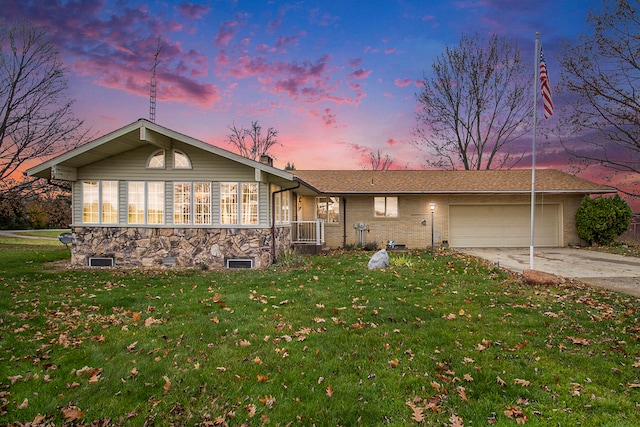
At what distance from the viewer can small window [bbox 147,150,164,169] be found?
1077 cm

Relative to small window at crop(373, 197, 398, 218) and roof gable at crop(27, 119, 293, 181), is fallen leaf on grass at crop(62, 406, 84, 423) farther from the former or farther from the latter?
small window at crop(373, 197, 398, 218)

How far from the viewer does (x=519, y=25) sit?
16547 mm

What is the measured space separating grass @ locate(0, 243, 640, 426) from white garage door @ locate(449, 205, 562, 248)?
30.2 feet

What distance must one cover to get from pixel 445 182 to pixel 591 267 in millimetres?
7917

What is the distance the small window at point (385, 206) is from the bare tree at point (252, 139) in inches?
675

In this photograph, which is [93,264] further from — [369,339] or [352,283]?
[369,339]

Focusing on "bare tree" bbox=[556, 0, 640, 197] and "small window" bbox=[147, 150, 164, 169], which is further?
"bare tree" bbox=[556, 0, 640, 197]

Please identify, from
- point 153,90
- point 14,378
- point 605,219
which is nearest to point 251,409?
point 14,378

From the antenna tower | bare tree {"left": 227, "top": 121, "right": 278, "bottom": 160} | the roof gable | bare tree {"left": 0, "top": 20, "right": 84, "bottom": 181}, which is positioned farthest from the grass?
bare tree {"left": 227, "top": 121, "right": 278, "bottom": 160}

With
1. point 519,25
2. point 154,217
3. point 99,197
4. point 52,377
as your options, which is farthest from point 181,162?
point 519,25

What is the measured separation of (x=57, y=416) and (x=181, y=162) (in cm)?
886

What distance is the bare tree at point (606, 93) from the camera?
12.8m

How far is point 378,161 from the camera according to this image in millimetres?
33250

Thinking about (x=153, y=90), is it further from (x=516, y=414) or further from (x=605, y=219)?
(x=605, y=219)
